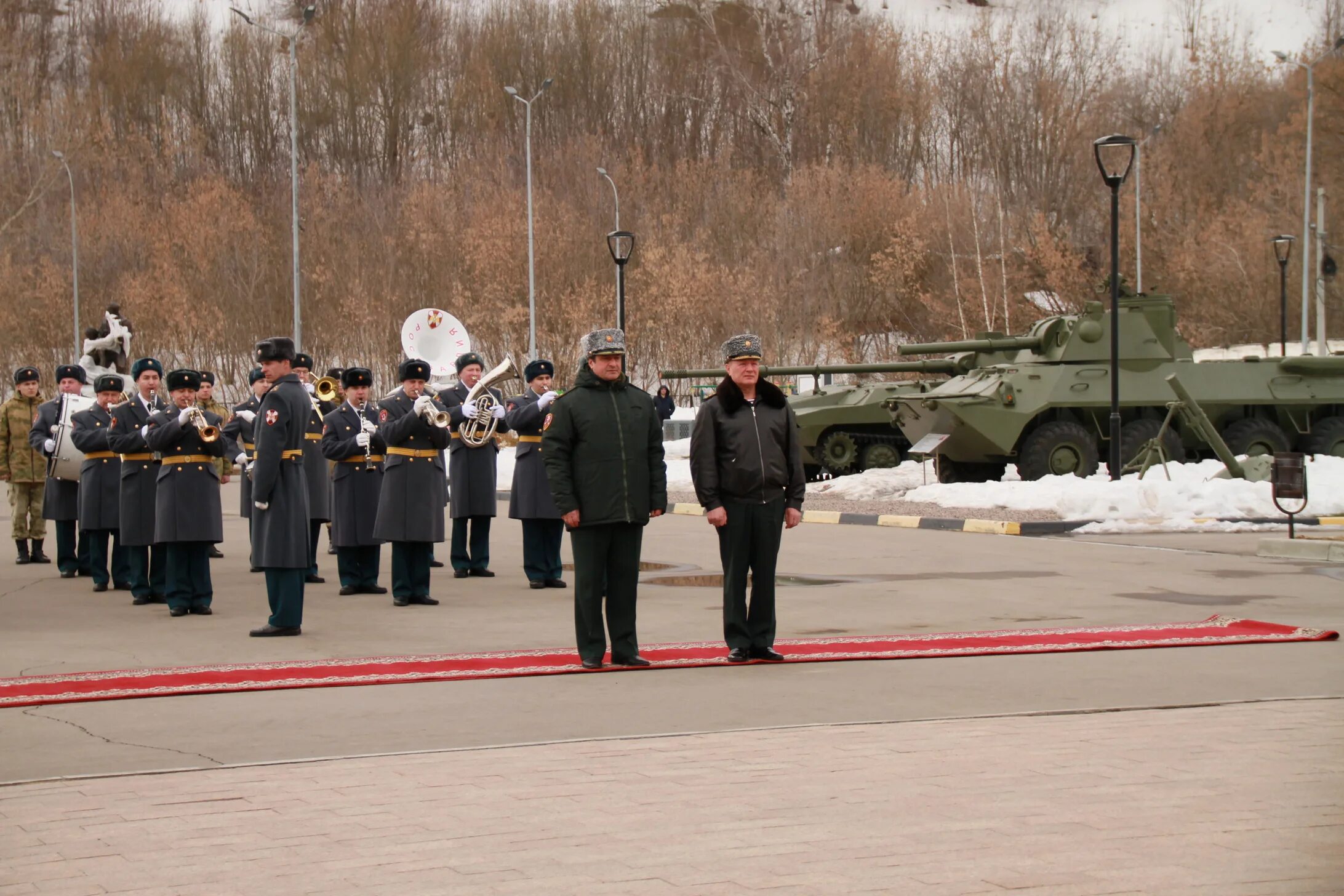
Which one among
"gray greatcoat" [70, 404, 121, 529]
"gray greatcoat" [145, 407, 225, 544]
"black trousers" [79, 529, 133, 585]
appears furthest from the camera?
"black trousers" [79, 529, 133, 585]

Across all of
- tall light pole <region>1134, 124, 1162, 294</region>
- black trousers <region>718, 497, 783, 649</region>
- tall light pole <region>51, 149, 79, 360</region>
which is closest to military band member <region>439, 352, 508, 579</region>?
black trousers <region>718, 497, 783, 649</region>

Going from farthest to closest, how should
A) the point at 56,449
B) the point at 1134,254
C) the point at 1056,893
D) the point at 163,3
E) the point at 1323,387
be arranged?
the point at 163,3 → the point at 1134,254 → the point at 1323,387 → the point at 56,449 → the point at 1056,893

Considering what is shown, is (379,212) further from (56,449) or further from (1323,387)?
(56,449)

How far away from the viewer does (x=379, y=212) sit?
2440 inches

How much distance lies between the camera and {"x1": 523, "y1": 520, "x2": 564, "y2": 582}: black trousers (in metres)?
14.1

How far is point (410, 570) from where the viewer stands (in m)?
13.1

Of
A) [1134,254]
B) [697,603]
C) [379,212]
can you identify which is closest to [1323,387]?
[697,603]

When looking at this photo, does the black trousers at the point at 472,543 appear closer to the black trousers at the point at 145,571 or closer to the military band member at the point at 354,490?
the military band member at the point at 354,490

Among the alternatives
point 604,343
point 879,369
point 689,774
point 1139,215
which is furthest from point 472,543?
point 1139,215

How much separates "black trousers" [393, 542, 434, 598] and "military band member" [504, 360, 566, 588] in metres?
1.08

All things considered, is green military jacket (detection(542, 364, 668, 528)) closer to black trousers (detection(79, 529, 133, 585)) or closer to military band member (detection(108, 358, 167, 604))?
military band member (detection(108, 358, 167, 604))

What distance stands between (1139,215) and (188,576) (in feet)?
153

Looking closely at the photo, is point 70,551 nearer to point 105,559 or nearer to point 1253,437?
point 105,559

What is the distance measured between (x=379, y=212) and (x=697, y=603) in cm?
5124
